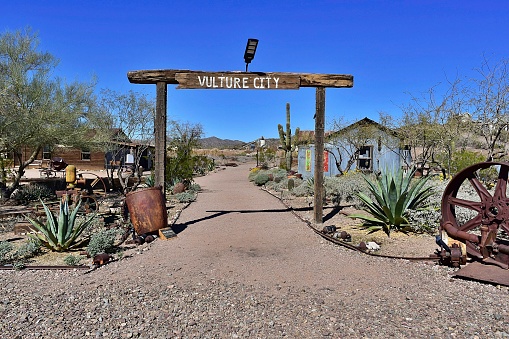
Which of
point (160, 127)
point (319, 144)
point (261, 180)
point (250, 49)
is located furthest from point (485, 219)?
point (261, 180)

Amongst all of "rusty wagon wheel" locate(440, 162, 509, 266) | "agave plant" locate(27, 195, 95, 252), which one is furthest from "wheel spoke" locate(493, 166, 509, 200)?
"agave plant" locate(27, 195, 95, 252)

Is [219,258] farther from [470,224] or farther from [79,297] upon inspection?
[470,224]

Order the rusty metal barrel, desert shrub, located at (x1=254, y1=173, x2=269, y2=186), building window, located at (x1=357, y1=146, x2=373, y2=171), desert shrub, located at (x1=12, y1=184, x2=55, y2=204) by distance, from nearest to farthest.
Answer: the rusty metal barrel
desert shrub, located at (x1=12, y1=184, x2=55, y2=204)
desert shrub, located at (x1=254, y1=173, x2=269, y2=186)
building window, located at (x1=357, y1=146, x2=373, y2=171)

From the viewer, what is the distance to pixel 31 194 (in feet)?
41.0

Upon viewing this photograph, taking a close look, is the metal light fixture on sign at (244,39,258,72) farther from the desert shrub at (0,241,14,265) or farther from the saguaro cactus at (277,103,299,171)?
the saguaro cactus at (277,103,299,171)

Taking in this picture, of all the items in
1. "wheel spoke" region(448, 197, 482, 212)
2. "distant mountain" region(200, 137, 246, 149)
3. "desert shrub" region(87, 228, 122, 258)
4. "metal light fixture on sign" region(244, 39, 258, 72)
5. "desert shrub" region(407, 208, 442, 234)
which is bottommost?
"desert shrub" region(87, 228, 122, 258)

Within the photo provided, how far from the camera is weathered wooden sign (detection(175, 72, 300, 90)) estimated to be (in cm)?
791

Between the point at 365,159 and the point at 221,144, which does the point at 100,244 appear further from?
the point at 221,144

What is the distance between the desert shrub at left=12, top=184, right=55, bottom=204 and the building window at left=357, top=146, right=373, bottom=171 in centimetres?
1524

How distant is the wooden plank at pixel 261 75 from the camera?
7.82 meters

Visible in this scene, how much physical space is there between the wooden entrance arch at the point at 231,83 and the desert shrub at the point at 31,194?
248 inches

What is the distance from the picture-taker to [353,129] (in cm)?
2130

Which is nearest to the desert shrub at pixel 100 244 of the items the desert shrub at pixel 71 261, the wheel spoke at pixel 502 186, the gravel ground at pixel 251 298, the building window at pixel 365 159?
the desert shrub at pixel 71 261

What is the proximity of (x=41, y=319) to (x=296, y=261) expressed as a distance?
3.22 meters
